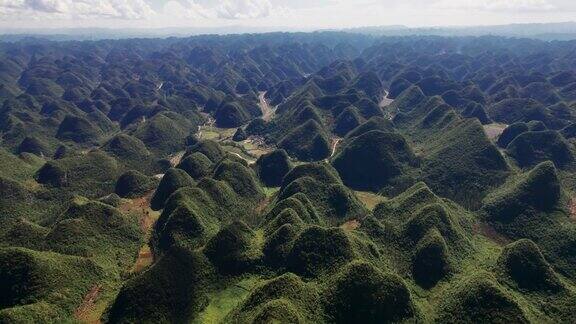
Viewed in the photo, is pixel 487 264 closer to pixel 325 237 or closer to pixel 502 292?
pixel 502 292

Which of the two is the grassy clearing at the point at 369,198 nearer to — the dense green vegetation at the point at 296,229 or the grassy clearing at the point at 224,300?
the dense green vegetation at the point at 296,229

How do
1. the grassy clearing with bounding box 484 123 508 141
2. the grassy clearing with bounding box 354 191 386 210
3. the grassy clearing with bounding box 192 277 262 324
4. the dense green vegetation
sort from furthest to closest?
the grassy clearing with bounding box 484 123 508 141, the grassy clearing with bounding box 354 191 386 210, the grassy clearing with bounding box 192 277 262 324, the dense green vegetation

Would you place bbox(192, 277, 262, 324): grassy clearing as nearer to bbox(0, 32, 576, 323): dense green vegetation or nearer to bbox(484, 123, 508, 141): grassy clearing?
bbox(0, 32, 576, 323): dense green vegetation

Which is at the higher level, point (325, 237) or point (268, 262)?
point (325, 237)

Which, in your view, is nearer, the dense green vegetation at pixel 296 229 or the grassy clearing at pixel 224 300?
the dense green vegetation at pixel 296 229

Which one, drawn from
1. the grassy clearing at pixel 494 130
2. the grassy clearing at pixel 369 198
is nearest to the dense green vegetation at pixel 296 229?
the grassy clearing at pixel 369 198

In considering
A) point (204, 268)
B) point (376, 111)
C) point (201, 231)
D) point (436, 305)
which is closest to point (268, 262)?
point (204, 268)

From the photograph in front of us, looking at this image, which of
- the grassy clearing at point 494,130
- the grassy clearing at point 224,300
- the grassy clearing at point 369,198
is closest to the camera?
→ the grassy clearing at point 224,300

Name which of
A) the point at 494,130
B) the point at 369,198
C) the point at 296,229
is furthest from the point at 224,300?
the point at 494,130

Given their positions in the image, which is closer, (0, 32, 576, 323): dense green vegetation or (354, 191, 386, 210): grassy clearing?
(0, 32, 576, 323): dense green vegetation

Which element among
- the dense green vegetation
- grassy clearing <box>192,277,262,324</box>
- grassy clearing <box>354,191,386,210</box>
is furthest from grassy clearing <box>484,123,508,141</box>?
grassy clearing <box>192,277,262,324</box>

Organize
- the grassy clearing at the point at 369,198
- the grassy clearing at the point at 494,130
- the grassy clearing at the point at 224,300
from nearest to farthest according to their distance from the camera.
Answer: the grassy clearing at the point at 224,300
the grassy clearing at the point at 369,198
the grassy clearing at the point at 494,130
